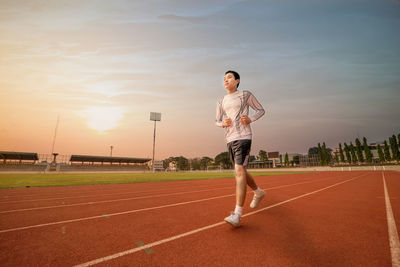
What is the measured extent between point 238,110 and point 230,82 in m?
0.57

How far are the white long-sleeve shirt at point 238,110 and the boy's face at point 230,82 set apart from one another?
113 mm

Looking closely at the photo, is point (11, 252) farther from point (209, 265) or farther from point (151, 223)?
point (209, 265)

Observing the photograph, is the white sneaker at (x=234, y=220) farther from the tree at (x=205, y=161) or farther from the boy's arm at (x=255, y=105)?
the tree at (x=205, y=161)

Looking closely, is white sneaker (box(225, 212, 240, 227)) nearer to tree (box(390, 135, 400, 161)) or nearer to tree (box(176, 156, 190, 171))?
tree (box(390, 135, 400, 161))

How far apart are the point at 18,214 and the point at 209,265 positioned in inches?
174

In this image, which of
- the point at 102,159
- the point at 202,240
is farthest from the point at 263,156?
the point at 202,240

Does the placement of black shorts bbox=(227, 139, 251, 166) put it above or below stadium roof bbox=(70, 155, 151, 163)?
below

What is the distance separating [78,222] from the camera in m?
3.17

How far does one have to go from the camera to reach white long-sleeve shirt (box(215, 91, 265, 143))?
9.92ft

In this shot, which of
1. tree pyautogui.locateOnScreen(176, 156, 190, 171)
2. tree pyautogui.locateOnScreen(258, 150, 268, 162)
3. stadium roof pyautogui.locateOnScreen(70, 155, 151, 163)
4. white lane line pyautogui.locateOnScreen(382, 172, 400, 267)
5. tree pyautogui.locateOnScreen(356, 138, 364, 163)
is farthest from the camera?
tree pyautogui.locateOnScreen(176, 156, 190, 171)

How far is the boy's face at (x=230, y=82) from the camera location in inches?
132

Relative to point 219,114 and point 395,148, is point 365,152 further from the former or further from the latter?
point 219,114

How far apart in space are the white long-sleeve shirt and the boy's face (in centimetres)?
11

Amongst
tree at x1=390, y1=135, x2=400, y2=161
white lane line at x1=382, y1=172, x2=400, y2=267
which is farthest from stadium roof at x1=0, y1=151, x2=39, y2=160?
tree at x1=390, y1=135, x2=400, y2=161
